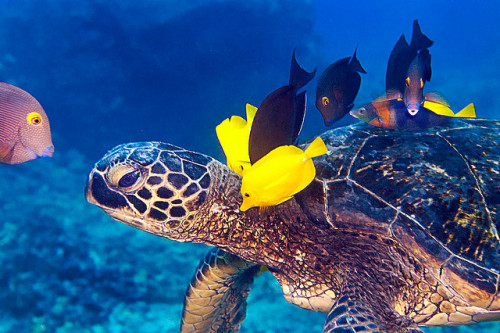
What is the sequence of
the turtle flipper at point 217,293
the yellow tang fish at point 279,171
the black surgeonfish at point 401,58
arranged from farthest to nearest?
the turtle flipper at point 217,293
the black surgeonfish at point 401,58
the yellow tang fish at point 279,171

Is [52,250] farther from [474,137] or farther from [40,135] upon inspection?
[474,137]

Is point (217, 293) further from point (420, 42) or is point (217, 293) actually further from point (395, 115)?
point (420, 42)

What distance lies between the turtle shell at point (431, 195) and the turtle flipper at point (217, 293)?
105 centimetres

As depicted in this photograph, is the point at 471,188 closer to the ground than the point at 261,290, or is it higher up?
higher up

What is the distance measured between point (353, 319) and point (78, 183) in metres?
8.43

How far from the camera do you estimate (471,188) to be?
4.88 feet

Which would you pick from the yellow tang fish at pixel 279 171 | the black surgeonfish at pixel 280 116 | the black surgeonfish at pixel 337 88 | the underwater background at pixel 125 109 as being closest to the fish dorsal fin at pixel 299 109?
the black surgeonfish at pixel 280 116

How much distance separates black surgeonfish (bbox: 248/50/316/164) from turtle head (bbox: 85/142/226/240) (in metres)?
0.44

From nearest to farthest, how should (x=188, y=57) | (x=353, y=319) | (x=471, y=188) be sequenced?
(x=353, y=319) → (x=471, y=188) → (x=188, y=57)

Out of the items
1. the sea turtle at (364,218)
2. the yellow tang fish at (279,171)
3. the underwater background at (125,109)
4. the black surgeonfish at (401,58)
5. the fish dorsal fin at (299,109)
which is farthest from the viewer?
the underwater background at (125,109)

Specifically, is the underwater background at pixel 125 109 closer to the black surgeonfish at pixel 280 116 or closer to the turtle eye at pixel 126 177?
the black surgeonfish at pixel 280 116

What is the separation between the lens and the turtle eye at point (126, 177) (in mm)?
1511

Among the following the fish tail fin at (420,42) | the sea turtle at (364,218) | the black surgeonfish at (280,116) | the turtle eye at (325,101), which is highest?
the fish tail fin at (420,42)

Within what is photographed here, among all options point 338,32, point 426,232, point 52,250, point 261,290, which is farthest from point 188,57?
point 338,32
